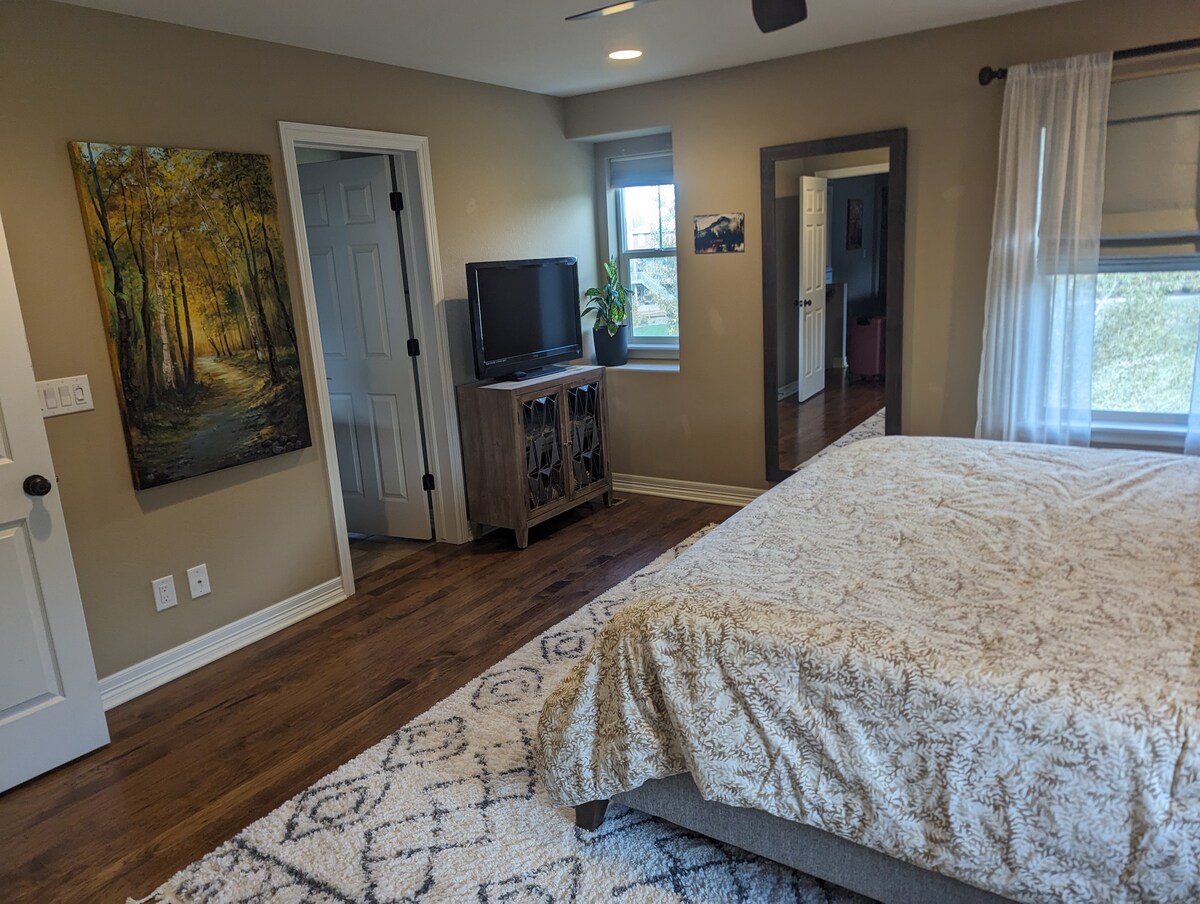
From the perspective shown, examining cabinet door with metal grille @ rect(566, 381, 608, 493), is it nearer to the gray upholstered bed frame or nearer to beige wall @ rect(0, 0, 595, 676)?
beige wall @ rect(0, 0, 595, 676)

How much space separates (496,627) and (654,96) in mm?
3120

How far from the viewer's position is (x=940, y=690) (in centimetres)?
151

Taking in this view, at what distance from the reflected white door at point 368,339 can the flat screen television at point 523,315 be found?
15.5 inches

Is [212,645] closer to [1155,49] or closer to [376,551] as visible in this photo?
[376,551]

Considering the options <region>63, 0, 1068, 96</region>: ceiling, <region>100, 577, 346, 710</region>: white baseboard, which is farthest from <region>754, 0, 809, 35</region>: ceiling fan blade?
A: <region>100, 577, 346, 710</region>: white baseboard

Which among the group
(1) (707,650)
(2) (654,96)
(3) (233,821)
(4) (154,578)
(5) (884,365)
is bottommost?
(3) (233,821)

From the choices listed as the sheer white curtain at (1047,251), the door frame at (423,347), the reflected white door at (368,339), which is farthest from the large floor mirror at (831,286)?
the reflected white door at (368,339)

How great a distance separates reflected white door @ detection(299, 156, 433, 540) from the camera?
4129 mm

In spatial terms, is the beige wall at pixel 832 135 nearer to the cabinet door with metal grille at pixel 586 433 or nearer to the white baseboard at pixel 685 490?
the white baseboard at pixel 685 490

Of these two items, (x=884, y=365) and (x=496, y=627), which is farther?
(x=884, y=365)

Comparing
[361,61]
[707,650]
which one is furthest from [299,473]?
[707,650]

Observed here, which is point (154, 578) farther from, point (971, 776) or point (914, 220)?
point (914, 220)

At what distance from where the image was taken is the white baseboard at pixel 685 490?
4809 millimetres

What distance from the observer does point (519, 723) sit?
2.63 m
